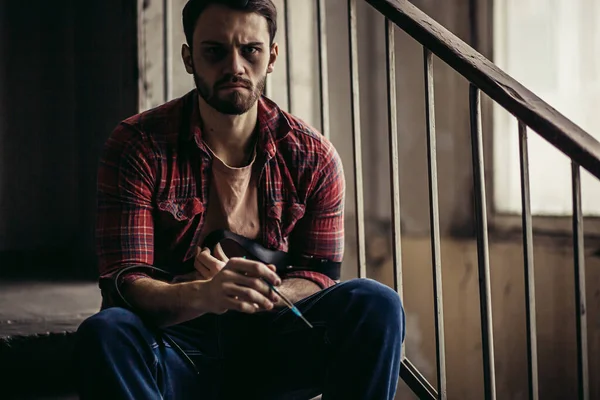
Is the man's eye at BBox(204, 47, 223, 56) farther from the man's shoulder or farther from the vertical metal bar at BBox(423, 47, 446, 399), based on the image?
the vertical metal bar at BBox(423, 47, 446, 399)

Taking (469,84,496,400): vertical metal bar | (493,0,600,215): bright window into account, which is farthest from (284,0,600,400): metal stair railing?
(493,0,600,215): bright window

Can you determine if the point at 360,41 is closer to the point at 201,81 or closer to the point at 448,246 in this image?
the point at 448,246

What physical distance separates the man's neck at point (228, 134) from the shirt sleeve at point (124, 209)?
17cm

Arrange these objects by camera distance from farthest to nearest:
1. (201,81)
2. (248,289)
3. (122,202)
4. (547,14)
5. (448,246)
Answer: (448,246)
(547,14)
(201,81)
(122,202)
(248,289)

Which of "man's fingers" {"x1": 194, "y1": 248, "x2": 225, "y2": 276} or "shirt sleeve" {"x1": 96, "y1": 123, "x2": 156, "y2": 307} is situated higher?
"shirt sleeve" {"x1": 96, "y1": 123, "x2": 156, "y2": 307}

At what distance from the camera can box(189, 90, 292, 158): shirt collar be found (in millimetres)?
1585

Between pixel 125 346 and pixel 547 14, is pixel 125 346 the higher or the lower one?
the lower one

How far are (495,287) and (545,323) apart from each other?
25 centimetres

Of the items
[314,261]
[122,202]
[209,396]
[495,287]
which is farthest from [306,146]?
[495,287]

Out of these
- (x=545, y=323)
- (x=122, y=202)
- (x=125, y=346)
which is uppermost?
(x=122, y=202)

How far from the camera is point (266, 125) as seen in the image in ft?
5.43

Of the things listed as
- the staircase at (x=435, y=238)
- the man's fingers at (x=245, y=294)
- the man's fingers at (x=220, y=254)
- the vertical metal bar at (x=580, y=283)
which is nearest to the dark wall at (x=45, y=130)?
the staircase at (x=435, y=238)

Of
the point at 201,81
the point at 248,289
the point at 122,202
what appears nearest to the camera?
the point at 248,289

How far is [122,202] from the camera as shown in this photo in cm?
147
